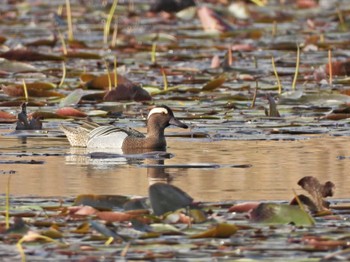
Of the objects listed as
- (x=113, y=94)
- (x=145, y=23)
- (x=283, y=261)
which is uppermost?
(x=145, y=23)

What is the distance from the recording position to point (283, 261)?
627 cm

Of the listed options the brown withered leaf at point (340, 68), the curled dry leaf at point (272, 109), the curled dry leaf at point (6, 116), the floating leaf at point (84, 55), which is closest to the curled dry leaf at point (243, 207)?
the curled dry leaf at point (272, 109)

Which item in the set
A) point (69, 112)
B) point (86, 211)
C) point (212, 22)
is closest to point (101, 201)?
point (86, 211)

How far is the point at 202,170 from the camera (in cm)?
962

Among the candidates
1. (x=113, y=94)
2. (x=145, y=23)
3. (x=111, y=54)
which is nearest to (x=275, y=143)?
(x=113, y=94)

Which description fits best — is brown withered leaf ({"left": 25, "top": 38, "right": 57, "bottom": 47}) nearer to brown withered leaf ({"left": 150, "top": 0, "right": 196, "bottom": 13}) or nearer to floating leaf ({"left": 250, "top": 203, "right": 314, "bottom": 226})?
brown withered leaf ({"left": 150, "top": 0, "right": 196, "bottom": 13})

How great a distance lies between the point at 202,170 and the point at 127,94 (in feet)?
14.4

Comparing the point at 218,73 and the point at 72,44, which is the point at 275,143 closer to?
the point at 218,73

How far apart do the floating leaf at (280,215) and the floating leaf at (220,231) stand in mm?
412

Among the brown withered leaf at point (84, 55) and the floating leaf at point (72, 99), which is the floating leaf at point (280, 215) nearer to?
the floating leaf at point (72, 99)

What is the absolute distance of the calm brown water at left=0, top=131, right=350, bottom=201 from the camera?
8484mm

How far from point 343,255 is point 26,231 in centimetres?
165

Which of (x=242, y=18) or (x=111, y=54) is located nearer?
(x=111, y=54)

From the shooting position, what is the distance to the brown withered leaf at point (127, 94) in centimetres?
1385
